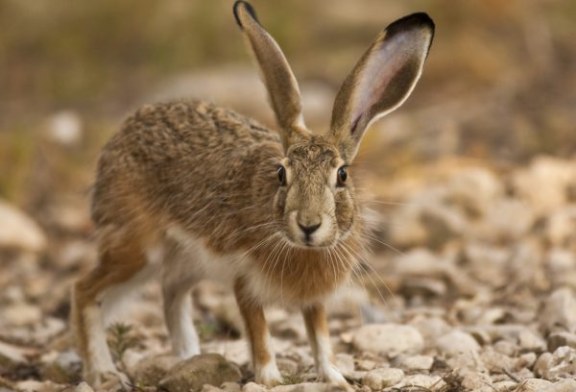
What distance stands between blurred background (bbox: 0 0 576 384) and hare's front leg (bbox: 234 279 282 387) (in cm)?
80

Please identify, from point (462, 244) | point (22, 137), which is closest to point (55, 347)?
point (462, 244)

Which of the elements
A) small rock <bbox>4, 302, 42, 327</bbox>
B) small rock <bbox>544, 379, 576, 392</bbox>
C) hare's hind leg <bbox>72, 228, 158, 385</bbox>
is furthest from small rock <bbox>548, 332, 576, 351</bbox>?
small rock <bbox>4, 302, 42, 327</bbox>

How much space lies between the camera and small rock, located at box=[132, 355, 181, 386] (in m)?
6.32

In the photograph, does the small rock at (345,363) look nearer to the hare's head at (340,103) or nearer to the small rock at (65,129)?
the hare's head at (340,103)

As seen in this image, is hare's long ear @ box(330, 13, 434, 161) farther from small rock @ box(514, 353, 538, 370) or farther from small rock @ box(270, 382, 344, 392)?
small rock @ box(514, 353, 538, 370)

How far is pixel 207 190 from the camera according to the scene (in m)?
6.51

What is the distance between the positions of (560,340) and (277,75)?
6.97ft

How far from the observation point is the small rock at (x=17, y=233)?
966cm

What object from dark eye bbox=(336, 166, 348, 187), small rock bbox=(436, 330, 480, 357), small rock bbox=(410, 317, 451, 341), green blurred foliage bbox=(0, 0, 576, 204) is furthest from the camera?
green blurred foliage bbox=(0, 0, 576, 204)

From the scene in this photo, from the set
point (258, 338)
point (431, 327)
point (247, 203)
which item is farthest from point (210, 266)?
point (431, 327)

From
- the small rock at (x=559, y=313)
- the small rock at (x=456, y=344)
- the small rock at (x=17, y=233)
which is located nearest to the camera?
the small rock at (x=456, y=344)

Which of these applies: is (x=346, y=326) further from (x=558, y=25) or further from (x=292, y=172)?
(x=558, y=25)

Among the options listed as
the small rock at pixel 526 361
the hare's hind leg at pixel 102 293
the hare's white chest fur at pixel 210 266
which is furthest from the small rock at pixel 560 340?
the hare's hind leg at pixel 102 293

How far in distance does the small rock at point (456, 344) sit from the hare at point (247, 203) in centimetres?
77
